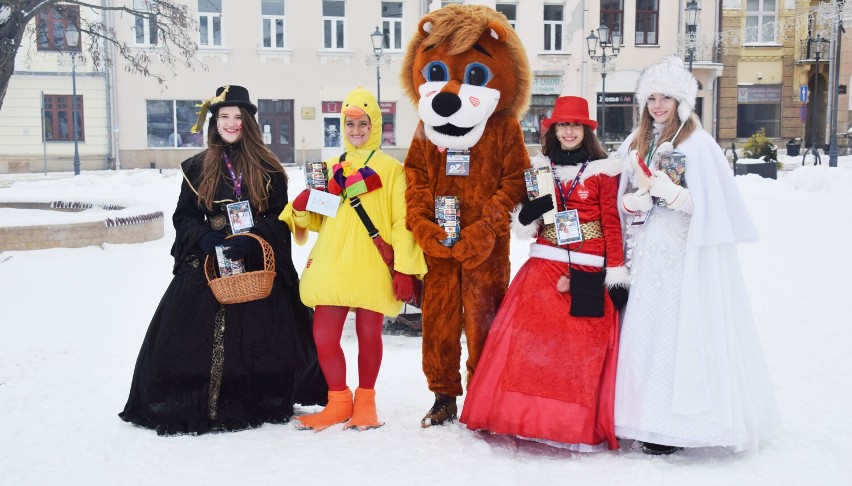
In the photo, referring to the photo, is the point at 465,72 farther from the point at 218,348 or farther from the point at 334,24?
the point at 334,24

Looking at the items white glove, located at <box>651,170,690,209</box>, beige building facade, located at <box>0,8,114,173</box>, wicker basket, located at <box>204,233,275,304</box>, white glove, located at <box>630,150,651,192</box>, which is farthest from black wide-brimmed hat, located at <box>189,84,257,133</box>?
beige building facade, located at <box>0,8,114,173</box>

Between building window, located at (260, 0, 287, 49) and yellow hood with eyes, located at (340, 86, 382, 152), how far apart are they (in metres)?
23.4

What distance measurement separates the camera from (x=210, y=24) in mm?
26250

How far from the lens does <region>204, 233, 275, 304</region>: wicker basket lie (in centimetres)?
397

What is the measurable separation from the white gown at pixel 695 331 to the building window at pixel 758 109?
1126 inches

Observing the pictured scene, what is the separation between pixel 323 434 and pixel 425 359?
621 mm


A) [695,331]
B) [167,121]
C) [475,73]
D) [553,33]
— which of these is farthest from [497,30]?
[553,33]

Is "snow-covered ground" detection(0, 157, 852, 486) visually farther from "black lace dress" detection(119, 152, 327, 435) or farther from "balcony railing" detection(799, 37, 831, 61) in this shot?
"balcony railing" detection(799, 37, 831, 61)

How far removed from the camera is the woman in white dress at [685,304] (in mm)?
3646

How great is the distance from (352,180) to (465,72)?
771 mm

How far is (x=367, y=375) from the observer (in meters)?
4.17

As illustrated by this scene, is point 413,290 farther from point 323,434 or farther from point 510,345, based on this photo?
point 323,434

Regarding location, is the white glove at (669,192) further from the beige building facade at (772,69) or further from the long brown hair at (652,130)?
the beige building facade at (772,69)

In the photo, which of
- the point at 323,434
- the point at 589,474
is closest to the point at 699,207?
the point at 589,474
